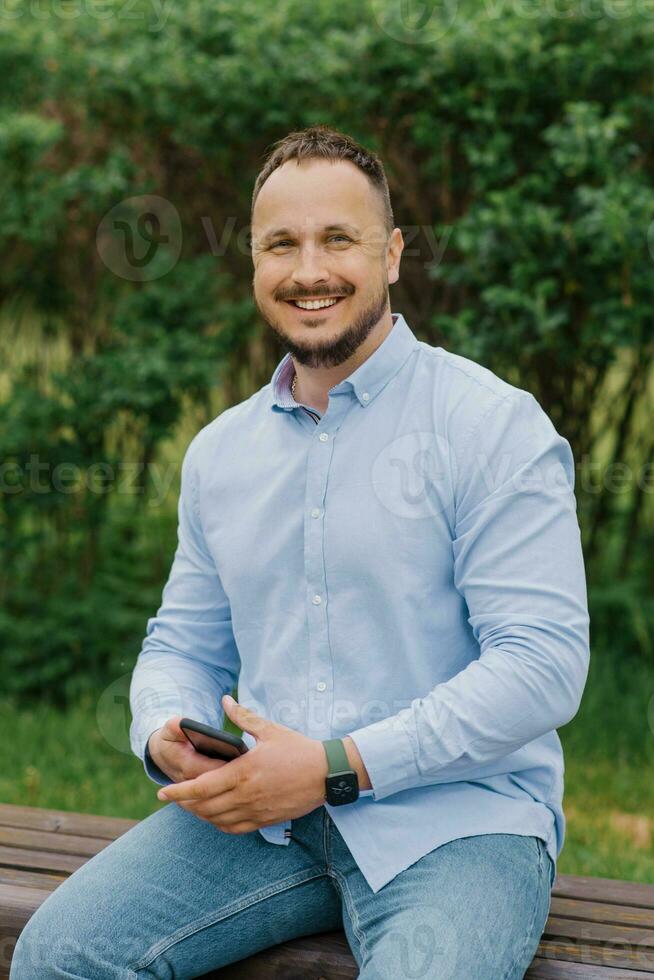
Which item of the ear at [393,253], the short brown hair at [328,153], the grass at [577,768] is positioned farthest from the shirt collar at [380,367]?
the grass at [577,768]

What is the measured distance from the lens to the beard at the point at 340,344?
2.39m

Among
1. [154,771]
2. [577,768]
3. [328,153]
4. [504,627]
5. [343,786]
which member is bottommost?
[577,768]

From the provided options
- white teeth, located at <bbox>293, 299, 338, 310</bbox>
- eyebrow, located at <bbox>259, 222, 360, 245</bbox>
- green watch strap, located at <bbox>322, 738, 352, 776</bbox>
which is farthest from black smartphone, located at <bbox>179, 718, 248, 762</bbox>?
eyebrow, located at <bbox>259, 222, 360, 245</bbox>

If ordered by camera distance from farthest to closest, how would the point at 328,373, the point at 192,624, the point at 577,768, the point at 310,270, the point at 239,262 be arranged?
the point at 239,262, the point at 577,768, the point at 192,624, the point at 328,373, the point at 310,270

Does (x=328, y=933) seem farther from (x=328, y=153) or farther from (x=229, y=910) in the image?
(x=328, y=153)

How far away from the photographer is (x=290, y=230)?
2.38 m

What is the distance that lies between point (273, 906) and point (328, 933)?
143 mm

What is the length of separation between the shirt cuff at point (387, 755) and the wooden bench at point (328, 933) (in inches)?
15.0

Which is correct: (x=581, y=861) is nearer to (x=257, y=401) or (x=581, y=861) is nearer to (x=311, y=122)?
(x=257, y=401)

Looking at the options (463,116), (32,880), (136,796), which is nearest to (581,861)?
(136,796)

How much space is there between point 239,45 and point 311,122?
1.31 feet

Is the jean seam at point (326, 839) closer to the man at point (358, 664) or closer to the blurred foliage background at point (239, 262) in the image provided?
the man at point (358, 664)

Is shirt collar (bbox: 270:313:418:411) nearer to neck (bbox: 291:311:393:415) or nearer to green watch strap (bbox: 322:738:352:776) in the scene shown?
neck (bbox: 291:311:393:415)

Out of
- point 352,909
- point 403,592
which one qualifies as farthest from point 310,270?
point 352,909
